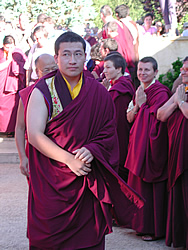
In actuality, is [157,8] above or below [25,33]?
above

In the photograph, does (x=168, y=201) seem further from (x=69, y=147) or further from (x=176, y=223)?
(x=69, y=147)

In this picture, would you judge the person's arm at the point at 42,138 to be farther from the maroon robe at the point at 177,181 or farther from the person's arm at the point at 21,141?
the maroon robe at the point at 177,181

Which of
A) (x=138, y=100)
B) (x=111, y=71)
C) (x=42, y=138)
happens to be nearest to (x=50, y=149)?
(x=42, y=138)

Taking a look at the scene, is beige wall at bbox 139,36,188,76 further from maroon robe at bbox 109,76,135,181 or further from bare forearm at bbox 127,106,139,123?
bare forearm at bbox 127,106,139,123

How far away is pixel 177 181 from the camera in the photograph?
473 cm

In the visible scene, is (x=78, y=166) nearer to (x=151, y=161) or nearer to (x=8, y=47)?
(x=151, y=161)

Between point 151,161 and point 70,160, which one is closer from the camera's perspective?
point 70,160

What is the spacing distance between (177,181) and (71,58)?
1.90 m

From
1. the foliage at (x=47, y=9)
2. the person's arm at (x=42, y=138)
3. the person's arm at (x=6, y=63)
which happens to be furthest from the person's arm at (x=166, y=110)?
the foliage at (x=47, y=9)

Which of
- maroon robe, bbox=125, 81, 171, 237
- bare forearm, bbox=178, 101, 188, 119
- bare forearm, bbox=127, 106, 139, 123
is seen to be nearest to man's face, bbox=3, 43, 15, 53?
bare forearm, bbox=127, 106, 139, 123

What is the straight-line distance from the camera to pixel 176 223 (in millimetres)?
4762

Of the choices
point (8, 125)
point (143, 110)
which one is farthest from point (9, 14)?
point (143, 110)

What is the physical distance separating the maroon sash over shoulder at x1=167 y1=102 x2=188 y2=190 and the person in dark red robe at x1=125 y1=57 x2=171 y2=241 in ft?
0.64

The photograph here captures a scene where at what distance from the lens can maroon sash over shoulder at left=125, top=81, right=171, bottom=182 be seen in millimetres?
4922
